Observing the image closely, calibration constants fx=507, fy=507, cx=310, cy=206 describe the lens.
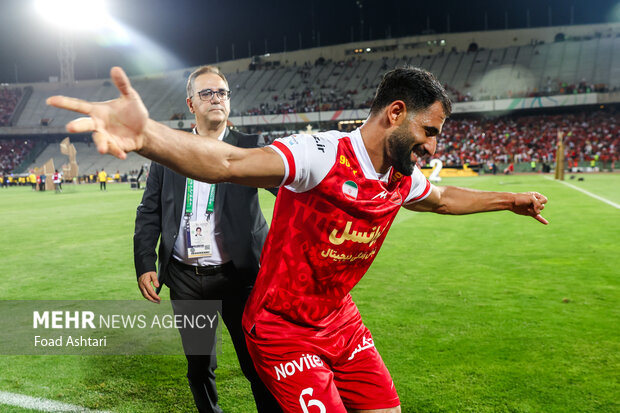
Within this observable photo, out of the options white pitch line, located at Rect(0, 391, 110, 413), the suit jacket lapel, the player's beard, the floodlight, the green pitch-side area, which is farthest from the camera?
the floodlight

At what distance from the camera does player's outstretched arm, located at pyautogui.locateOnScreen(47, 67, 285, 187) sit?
58.7 inches

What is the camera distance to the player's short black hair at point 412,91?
2.17 meters

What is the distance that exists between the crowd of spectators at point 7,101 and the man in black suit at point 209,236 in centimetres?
7969

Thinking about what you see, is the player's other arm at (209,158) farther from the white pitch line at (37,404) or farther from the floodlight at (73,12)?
the floodlight at (73,12)

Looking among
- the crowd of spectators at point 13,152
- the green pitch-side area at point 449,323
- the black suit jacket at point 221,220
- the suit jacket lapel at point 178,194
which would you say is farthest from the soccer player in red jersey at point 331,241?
the crowd of spectators at point 13,152

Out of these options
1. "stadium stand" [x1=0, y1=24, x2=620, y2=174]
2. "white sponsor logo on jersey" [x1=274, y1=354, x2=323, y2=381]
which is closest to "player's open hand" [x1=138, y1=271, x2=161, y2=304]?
"white sponsor logo on jersey" [x1=274, y1=354, x2=323, y2=381]

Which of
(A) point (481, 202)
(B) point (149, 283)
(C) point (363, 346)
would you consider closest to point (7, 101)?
(B) point (149, 283)

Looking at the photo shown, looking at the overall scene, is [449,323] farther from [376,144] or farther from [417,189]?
[376,144]

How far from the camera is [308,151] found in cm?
198

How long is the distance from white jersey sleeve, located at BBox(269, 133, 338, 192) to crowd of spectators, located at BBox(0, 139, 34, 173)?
74.3 meters

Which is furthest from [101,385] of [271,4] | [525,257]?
[271,4]

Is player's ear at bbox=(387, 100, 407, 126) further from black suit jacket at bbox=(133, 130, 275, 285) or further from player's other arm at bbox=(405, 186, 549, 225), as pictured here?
black suit jacket at bbox=(133, 130, 275, 285)

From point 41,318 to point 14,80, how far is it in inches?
3337

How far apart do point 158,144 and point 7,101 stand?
85954 millimetres
